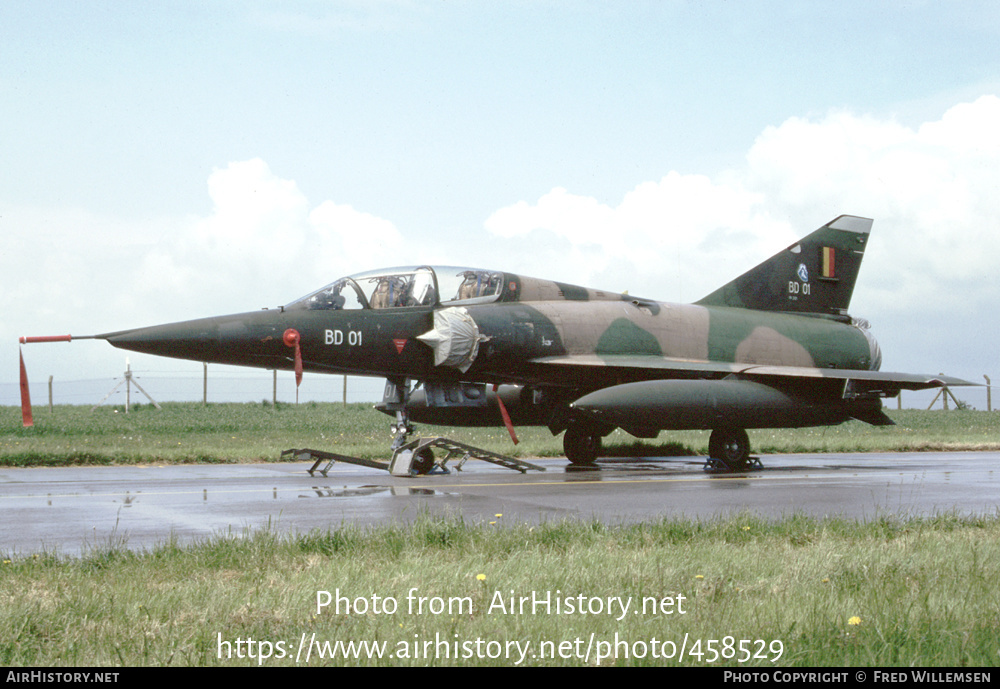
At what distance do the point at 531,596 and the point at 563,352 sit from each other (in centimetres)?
1198

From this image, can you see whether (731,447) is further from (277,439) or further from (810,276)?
(277,439)

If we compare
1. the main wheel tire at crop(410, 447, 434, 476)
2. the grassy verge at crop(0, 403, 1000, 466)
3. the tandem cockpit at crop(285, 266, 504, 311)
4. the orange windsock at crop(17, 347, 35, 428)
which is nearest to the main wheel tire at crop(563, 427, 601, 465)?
the grassy verge at crop(0, 403, 1000, 466)

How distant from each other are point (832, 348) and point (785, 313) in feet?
4.19

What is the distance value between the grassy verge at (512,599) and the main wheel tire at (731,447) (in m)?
9.50

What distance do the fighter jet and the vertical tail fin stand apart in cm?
7

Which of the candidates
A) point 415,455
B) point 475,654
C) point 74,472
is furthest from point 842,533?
point 74,472

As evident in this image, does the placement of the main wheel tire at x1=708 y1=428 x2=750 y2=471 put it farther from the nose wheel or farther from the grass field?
the grass field

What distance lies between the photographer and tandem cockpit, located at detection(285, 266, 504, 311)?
15.6 meters

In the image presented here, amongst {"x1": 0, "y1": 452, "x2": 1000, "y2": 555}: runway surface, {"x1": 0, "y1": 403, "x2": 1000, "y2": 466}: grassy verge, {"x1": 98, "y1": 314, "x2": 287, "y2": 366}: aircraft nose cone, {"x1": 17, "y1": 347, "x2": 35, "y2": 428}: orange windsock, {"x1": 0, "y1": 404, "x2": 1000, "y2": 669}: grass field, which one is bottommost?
{"x1": 0, "y1": 403, "x2": 1000, "y2": 466}: grassy verge

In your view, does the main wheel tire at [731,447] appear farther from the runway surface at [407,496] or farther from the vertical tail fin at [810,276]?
the vertical tail fin at [810,276]

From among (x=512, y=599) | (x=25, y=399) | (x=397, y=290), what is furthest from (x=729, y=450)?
Result: (x=512, y=599)

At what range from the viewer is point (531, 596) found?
203 inches

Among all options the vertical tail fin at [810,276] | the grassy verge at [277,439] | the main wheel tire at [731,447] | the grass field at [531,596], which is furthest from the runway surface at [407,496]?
the vertical tail fin at [810,276]

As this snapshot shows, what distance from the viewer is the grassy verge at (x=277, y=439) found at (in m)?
19.1
